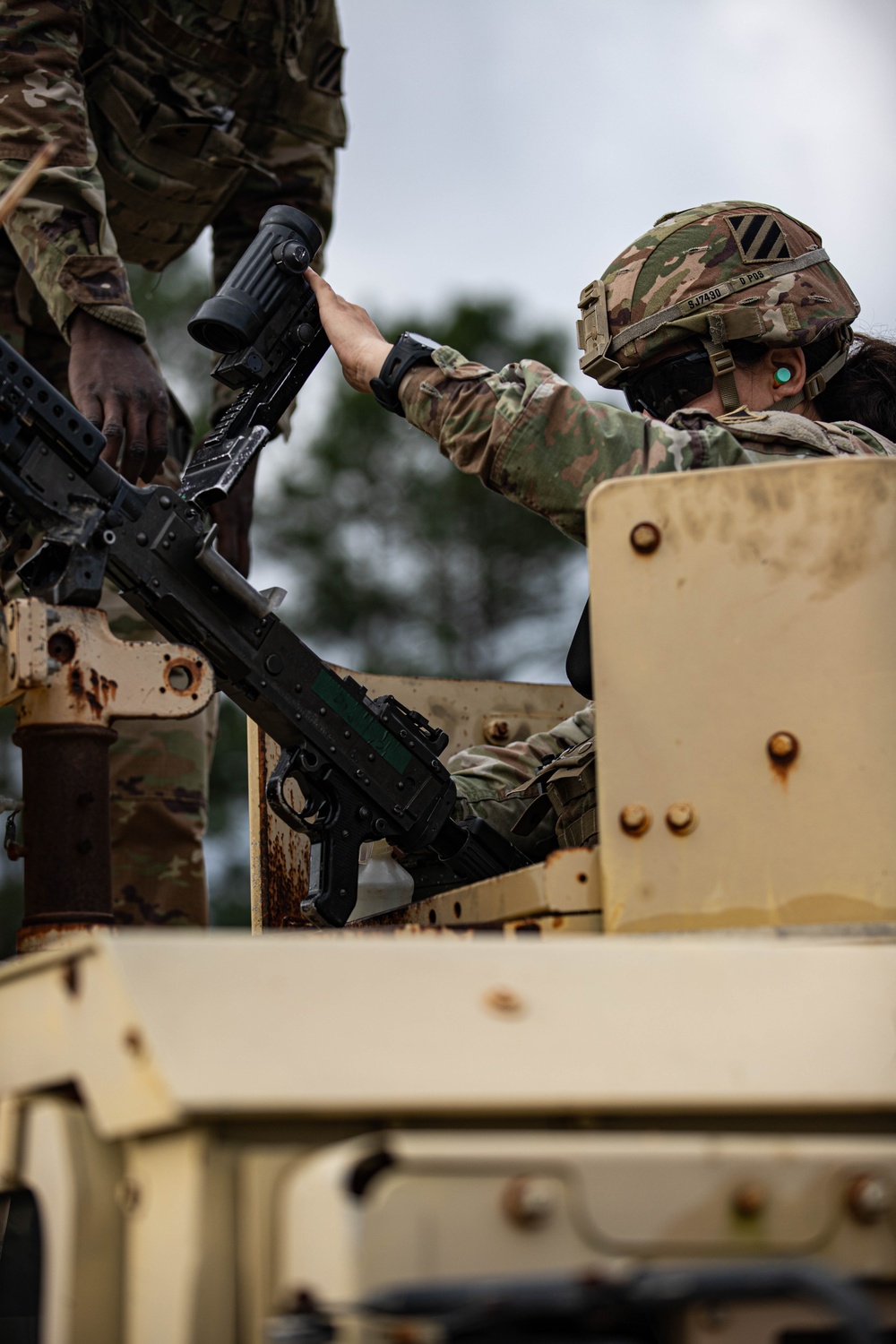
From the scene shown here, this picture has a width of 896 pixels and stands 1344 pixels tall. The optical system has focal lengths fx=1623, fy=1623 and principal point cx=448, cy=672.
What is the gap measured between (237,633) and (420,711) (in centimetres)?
104

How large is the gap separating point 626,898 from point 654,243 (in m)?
1.77

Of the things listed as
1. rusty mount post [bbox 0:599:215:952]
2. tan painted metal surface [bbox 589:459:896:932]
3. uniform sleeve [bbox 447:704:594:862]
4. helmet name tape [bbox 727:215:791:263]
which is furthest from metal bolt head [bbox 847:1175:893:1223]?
helmet name tape [bbox 727:215:791:263]

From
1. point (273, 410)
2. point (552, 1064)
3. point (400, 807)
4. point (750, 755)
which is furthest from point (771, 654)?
point (273, 410)

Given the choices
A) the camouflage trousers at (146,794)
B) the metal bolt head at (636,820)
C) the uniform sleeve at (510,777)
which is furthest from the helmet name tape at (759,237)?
the camouflage trousers at (146,794)

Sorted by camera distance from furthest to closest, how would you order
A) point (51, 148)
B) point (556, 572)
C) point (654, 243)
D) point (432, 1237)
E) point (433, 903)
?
point (556, 572) → point (654, 243) → point (433, 903) → point (51, 148) → point (432, 1237)

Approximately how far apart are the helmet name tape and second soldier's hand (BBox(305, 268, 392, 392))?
2.71 ft

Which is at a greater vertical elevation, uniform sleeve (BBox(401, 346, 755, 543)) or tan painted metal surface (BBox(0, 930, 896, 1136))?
uniform sleeve (BBox(401, 346, 755, 543))

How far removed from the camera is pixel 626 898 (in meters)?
2.18

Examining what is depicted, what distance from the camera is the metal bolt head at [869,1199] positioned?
4.87 feet

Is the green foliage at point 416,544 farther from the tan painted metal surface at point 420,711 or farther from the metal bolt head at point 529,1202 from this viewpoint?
the metal bolt head at point 529,1202

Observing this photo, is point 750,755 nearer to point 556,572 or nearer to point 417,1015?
point 417,1015

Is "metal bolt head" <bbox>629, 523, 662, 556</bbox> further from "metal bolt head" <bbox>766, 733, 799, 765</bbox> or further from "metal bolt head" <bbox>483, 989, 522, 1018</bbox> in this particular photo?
"metal bolt head" <bbox>483, 989, 522, 1018</bbox>

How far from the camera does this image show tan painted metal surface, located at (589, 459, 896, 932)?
85.7 inches

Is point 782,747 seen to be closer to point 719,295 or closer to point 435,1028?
point 435,1028
